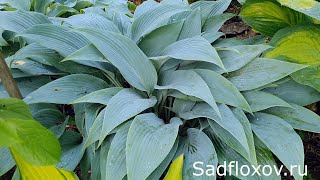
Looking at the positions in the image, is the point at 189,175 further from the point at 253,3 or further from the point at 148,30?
the point at 253,3

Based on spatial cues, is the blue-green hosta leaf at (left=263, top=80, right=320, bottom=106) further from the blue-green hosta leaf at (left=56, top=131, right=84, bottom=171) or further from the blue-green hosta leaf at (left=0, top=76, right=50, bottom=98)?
the blue-green hosta leaf at (left=0, top=76, right=50, bottom=98)

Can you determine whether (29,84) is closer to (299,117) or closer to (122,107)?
(122,107)

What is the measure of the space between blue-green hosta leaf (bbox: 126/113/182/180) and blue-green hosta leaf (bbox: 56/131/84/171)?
11.1 inches

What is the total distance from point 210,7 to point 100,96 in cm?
66

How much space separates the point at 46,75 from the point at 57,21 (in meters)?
0.28

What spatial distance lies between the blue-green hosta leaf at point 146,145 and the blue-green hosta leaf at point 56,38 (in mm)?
432

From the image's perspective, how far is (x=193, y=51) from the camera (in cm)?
147

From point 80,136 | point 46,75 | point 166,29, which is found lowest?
point 80,136

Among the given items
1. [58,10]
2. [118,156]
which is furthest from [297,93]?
[58,10]

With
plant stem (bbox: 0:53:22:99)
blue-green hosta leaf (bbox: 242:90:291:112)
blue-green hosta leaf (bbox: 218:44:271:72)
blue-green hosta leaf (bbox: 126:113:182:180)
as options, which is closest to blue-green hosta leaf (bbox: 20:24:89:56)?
plant stem (bbox: 0:53:22:99)

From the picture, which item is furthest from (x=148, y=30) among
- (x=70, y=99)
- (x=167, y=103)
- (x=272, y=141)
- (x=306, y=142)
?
(x=306, y=142)

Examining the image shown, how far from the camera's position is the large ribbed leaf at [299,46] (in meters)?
1.67

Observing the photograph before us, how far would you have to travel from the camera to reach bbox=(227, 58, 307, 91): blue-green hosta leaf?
1523 mm

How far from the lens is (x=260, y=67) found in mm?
1576
